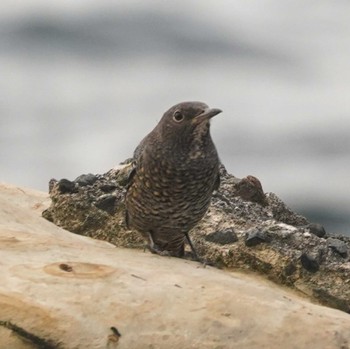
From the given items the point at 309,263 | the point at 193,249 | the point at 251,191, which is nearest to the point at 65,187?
the point at 193,249

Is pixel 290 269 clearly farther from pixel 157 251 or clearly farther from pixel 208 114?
pixel 208 114

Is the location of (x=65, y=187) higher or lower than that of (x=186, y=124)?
lower

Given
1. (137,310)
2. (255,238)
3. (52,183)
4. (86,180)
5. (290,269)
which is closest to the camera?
(137,310)

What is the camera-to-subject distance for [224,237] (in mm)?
8227

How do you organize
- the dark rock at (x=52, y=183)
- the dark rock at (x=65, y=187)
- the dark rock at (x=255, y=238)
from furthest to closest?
1. the dark rock at (x=52, y=183)
2. the dark rock at (x=65, y=187)
3. the dark rock at (x=255, y=238)

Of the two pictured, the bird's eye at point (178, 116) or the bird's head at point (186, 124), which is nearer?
the bird's head at point (186, 124)

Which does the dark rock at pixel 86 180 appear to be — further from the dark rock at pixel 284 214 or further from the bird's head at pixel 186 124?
the dark rock at pixel 284 214

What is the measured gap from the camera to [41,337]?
19.6 ft

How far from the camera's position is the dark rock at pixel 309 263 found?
25.5 feet

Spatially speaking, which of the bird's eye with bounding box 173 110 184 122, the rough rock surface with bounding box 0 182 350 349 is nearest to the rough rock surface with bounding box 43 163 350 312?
the bird's eye with bounding box 173 110 184 122

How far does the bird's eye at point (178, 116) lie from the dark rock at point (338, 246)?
4.59ft

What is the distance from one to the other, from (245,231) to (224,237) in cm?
17

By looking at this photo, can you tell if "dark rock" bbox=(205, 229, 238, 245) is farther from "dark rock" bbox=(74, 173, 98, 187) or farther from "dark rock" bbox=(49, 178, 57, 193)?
"dark rock" bbox=(49, 178, 57, 193)

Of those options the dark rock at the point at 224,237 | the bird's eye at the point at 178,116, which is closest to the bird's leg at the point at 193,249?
the dark rock at the point at 224,237
